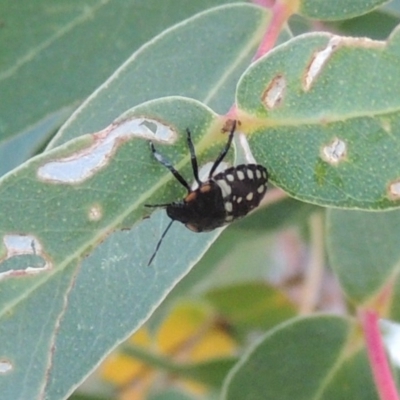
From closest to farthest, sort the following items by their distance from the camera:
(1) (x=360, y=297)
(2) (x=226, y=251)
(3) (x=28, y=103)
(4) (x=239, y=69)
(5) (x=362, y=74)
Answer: (5) (x=362, y=74), (4) (x=239, y=69), (3) (x=28, y=103), (1) (x=360, y=297), (2) (x=226, y=251)

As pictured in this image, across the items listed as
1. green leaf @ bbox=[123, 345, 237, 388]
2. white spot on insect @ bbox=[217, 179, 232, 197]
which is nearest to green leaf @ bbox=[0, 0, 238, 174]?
white spot on insect @ bbox=[217, 179, 232, 197]

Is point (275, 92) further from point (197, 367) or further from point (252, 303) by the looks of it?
point (252, 303)

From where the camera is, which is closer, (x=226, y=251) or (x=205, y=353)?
(x=226, y=251)

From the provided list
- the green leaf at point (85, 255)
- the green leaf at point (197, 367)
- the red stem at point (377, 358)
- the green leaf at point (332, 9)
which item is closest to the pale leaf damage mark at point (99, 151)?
the green leaf at point (85, 255)

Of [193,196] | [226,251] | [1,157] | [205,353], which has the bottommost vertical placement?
[205,353]

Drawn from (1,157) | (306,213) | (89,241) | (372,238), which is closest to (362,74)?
(89,241)

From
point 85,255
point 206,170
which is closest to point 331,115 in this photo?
point 206,170

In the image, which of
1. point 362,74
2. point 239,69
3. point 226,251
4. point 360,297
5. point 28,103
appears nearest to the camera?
point 362,74

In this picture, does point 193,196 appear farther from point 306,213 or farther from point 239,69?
point 306,213
